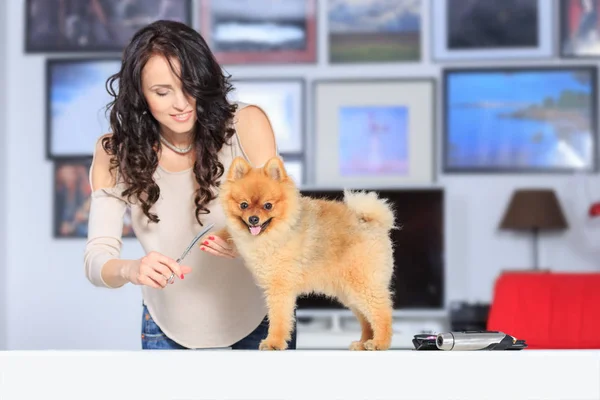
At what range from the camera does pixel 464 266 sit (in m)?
3.96

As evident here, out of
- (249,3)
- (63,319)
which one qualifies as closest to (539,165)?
(249,3)

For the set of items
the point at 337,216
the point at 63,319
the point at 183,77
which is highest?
the point at 183,77

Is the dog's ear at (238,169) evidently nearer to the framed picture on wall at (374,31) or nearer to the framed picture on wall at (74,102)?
the framed picture on wall at (374,31)

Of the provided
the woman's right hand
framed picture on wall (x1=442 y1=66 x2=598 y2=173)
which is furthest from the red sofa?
the woman's right hand

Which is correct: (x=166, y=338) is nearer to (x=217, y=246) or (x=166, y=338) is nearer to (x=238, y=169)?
(x=217, y=246)

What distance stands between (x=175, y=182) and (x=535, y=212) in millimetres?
2657

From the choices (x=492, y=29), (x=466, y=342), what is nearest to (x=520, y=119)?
(x=492, y=29)

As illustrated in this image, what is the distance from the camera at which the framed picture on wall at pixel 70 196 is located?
13.4 feet

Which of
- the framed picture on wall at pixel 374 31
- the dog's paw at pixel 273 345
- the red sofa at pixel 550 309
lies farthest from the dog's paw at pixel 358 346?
the framed picture on wall at pixel 374 31

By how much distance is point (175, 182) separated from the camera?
1.43m

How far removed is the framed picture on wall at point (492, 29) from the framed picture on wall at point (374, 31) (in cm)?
13
